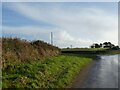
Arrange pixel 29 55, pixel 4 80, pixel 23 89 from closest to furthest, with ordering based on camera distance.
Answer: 1. pixel 23 89
2. pixel 4 80
3. pixel 29 55

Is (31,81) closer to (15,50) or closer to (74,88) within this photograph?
(74,88)

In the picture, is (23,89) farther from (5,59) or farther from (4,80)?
(5,59)

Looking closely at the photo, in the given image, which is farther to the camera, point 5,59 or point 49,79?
point 5,59

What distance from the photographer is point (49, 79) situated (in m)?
16.4

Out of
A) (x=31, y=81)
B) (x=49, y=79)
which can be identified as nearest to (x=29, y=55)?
(x=49, y=79)

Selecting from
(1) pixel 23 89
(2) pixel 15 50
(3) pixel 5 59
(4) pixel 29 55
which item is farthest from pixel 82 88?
(4) pixel 29 55

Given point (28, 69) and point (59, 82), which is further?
point (28, 69)

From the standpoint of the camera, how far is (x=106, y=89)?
14750 millimetres

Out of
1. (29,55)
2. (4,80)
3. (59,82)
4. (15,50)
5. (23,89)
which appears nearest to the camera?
(23,89)

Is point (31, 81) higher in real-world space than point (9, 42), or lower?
lower

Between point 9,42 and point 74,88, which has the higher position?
point 9,42

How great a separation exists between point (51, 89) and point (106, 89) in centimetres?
275

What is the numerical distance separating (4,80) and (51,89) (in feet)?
7.23

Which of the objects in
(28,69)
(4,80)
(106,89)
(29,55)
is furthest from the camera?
(29,55)
